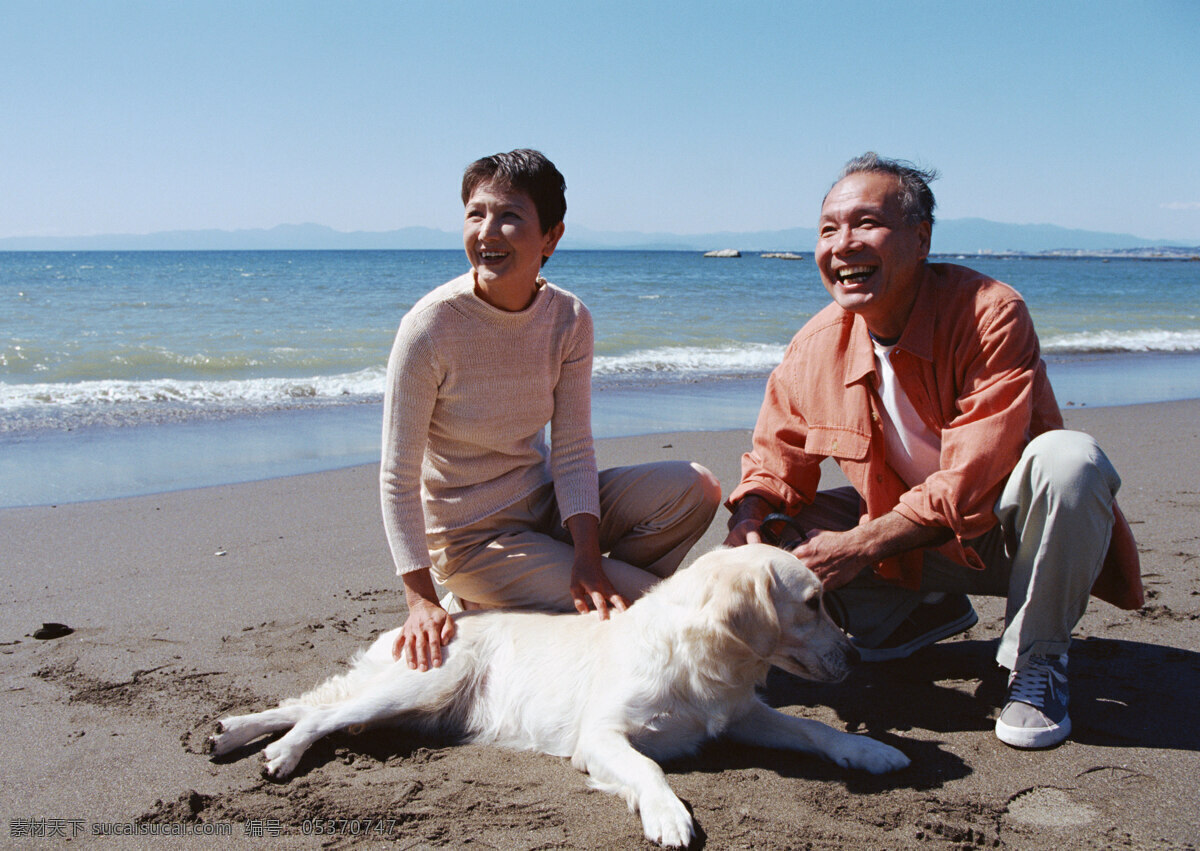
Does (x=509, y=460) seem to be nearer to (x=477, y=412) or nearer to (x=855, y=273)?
(x=477, y=412)

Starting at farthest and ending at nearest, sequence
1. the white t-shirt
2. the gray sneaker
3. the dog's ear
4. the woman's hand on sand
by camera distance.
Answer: the woman's hand on sand < the white t-shirt < the gray sneaker < the dog's ear

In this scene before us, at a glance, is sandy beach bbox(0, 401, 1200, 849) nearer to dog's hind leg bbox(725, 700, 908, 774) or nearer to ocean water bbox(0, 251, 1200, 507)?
dog's hind leg bbox(725, 700, 908, 774)

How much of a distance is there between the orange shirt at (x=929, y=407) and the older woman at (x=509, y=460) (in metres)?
0.43

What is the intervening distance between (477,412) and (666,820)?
1.62m

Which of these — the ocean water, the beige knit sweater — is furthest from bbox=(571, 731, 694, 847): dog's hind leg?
the ocean water

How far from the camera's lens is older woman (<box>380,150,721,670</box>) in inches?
125

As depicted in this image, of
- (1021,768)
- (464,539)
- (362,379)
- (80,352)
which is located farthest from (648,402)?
(80,352)

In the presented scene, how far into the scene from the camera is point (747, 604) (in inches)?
101

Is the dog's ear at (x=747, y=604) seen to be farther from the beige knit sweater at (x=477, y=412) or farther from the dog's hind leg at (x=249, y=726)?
the dog's hind leg at (x=249, y=726)

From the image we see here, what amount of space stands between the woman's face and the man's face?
104 centimetres

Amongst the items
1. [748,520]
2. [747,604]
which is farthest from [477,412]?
[747,604]

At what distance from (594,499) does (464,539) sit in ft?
1.74

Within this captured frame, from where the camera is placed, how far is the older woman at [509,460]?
10.4 feet

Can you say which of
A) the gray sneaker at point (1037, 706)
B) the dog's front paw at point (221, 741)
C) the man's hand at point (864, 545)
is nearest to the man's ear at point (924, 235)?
the man's hand at point (864, 545)
